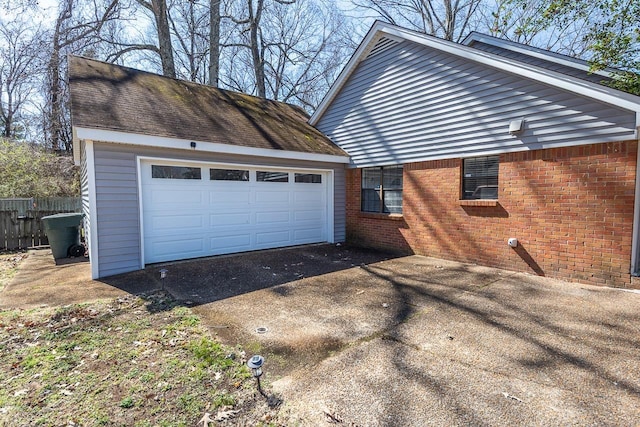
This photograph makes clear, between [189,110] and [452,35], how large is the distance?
16353 millimetres

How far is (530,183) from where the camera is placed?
6121 mm

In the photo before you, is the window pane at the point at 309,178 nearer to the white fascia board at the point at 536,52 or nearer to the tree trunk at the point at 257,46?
the white fascia board at the point at 536,52

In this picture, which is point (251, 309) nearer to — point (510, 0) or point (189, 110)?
point (189, 110)

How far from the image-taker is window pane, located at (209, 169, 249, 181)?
7636 millimetres

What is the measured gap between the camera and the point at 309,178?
9477mm

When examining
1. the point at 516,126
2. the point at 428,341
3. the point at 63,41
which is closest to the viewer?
the point at 428,341

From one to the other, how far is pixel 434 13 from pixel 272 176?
53.2 feet

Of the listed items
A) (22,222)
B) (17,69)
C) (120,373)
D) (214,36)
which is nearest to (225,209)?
(120,373)

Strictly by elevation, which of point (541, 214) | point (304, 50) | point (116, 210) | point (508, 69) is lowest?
point (541, 214)

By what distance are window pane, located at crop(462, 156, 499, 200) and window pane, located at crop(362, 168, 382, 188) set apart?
8.27 ft

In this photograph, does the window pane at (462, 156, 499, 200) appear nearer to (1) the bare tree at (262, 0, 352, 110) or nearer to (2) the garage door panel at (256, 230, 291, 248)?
(2) the garage door panel at (256, 230, 291, 248)

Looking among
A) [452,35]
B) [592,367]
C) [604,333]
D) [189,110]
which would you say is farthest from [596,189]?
[452,35]

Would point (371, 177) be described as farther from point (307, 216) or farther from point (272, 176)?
point (272, 176)

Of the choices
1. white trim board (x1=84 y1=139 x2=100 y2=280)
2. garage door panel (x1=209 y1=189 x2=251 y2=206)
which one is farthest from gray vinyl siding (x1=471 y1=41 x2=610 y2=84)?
white trim board (x1=84 y1=139 x2=100 y2=280)
